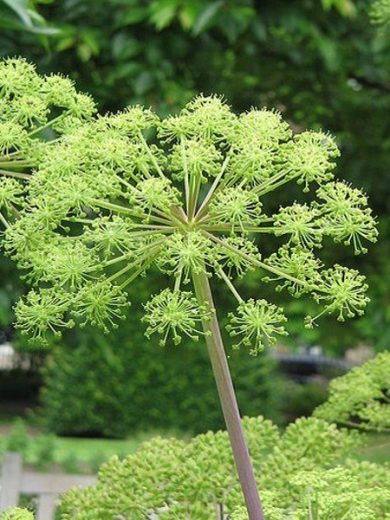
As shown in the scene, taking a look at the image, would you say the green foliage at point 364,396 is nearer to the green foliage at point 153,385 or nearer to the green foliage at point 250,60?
the green foliage at point 250,60

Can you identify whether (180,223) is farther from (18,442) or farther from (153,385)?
(153,385)

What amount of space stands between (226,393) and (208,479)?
1.92ft

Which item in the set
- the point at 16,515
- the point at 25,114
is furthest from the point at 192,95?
the point at 16,515

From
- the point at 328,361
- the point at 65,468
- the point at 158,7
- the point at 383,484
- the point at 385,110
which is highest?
the point at 328,361

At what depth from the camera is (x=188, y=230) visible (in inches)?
56.7

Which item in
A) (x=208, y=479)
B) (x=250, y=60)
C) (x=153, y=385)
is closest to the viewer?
(x=208, y=479)

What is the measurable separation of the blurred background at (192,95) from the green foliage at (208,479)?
1253 mm

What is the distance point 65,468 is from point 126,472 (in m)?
3.98

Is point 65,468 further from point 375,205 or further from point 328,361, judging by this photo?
point 328,361

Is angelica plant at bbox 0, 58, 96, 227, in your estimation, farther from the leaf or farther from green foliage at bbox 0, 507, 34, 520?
the leaf

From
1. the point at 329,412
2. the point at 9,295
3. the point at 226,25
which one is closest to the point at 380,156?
the point at 226,25

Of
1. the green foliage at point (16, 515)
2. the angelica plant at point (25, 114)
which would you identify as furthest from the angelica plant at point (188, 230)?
the green foliage at point (16, 515)

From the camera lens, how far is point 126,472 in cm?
210

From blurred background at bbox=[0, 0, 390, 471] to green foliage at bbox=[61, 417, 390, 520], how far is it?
1253mm
